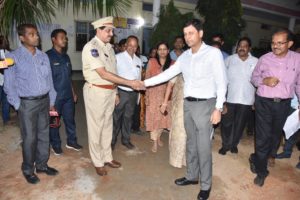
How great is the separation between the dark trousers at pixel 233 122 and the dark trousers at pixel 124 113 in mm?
1491

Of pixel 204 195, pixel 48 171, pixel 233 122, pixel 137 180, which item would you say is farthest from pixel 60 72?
pixel 233 122

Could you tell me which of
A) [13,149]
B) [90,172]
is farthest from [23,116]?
[13,149]

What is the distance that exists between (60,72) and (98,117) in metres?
0.99

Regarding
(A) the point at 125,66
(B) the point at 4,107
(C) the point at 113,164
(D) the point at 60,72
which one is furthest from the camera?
(B) the point at 4,107

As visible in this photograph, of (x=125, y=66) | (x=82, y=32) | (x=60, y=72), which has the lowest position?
(x=60, y=72)

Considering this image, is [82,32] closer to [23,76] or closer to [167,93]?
[167,93]

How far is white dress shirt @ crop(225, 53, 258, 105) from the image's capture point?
3.88m

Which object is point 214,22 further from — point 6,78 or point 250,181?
point 6,78

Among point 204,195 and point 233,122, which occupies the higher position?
point 233,122

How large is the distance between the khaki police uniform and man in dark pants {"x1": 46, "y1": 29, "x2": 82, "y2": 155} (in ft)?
2.20

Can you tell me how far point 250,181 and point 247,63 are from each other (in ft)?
5.45

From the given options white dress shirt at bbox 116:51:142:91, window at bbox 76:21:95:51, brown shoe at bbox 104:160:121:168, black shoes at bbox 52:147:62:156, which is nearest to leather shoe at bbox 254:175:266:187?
brown shoe at bbox 104:160:121:168

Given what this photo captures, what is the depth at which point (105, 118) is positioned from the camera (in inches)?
130

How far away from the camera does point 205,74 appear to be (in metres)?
2.70
